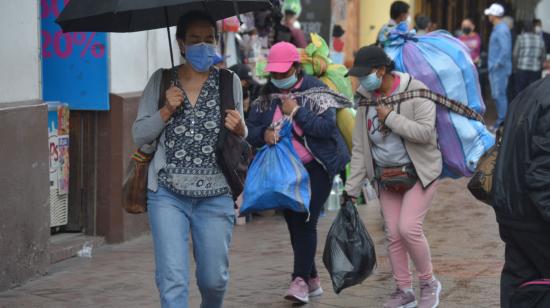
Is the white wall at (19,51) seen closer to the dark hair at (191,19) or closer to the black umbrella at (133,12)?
the black umbrella at (133,12)

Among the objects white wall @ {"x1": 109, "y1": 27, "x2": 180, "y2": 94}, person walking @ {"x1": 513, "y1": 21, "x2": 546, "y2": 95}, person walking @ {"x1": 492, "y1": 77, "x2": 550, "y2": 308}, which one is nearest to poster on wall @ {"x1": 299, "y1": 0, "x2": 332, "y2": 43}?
person walking @ {"x1": 513, "y1": 21, "x2": 546, "y2": 95}

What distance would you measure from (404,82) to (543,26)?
14481mm

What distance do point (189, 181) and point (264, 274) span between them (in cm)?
303

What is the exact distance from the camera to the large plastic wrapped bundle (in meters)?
7.34

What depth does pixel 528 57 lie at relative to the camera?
62.9 feet

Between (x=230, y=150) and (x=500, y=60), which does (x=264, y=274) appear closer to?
(x=230, y=150)

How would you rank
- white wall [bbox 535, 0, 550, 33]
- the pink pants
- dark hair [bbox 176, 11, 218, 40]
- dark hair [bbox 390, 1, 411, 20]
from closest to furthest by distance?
dark hair [bbox 176, 11, 218, 40], the pink pants, dark hair [bbox 390, 1, 411, 20], white wall [bbox 535, 0, 550, 33]

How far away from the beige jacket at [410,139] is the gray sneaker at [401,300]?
A: 703 millimetres

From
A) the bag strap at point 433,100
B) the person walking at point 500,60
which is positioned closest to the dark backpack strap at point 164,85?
the bag strap at point 433,100

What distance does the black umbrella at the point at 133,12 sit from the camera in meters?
5.37

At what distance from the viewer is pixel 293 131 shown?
750 cm

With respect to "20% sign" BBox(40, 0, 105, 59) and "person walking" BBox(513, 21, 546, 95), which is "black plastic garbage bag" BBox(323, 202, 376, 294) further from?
"person walking" BBox(513, 21, 546, 95)

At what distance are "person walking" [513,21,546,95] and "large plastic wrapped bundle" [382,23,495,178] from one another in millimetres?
11606

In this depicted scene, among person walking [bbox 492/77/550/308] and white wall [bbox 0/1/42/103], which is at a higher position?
white wall [bbox 0/1/42/103]
